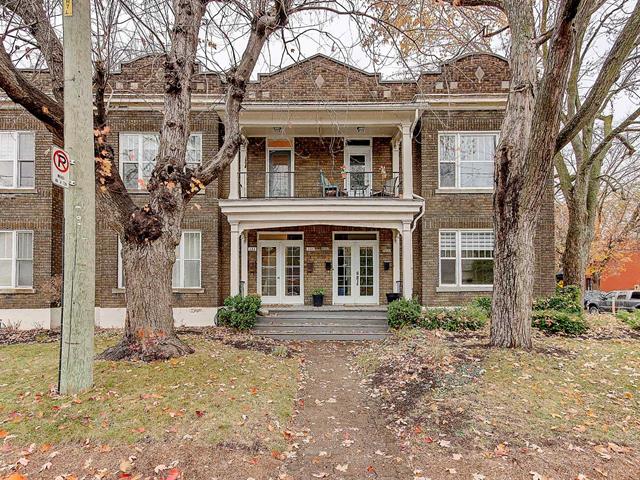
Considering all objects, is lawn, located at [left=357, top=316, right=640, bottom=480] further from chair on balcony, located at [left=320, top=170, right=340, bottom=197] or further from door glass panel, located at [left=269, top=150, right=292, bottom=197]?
door glass panel, located at [left=269, top=150, right=292, bottom=197]

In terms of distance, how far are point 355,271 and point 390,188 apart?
325 cm

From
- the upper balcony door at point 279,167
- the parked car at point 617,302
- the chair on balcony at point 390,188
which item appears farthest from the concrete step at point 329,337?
the parked car at point 617,302

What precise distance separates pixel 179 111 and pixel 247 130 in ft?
22.0

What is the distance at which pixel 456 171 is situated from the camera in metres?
13.5

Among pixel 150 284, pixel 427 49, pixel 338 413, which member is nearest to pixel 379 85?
pixel 427 49

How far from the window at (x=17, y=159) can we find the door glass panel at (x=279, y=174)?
780cm

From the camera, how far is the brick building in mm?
12727

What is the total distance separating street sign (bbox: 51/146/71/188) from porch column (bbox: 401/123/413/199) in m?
9.90

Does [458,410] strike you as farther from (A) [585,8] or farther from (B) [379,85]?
(B) [379,85]

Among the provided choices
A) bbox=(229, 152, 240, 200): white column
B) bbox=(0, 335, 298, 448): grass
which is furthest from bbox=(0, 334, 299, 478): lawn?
bbox=(229, 152, 240, 200): white column

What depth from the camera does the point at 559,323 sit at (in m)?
10.8

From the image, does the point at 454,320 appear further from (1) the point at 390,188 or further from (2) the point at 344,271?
(1) the point at 390,188

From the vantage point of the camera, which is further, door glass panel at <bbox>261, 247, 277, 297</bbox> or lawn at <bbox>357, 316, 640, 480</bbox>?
door glass panel at <bbox>261, 247, 277, 297</bbox>

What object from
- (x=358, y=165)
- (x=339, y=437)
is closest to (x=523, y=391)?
(x=339, y=437)
